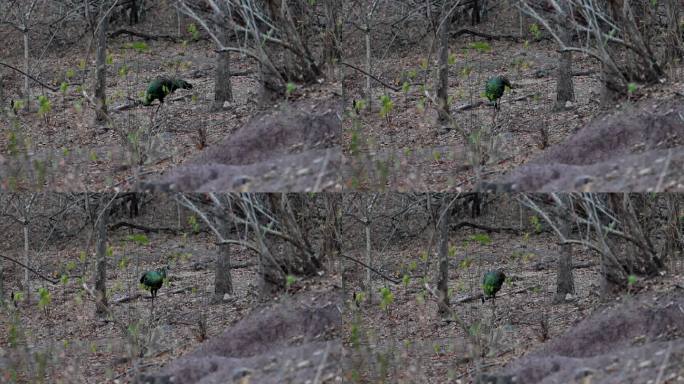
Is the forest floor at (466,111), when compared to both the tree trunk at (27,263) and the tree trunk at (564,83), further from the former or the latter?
the tree trunk at (27,263)

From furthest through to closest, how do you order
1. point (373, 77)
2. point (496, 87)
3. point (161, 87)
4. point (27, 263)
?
A: point (27, 263), point (373, 77), point (161, 87), point (496, 87)

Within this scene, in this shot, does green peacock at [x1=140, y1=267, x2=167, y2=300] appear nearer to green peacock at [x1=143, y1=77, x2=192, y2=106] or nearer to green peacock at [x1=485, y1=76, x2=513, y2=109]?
green peacock at [x1=143, y1=77, x2=192, y2=106]

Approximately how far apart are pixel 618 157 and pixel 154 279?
8.24ft

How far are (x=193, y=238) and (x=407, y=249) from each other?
1.15 m

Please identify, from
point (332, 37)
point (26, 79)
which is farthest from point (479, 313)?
point (26, 79)

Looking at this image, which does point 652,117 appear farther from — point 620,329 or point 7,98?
point 7,98

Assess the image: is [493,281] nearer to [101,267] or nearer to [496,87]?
[496,87]

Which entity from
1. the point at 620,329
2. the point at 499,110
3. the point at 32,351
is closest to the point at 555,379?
the point at 620,329


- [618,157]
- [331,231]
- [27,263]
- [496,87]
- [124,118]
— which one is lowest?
[27,263]

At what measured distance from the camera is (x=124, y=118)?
5.92m

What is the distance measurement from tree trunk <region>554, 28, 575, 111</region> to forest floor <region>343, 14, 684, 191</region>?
3 centimetres

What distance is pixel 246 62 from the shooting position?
19.3 feet

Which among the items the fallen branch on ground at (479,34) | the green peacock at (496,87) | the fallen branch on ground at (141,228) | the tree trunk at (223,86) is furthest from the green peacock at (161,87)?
the green peacock at (496,87)

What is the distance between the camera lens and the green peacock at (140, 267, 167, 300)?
6.00 meters
